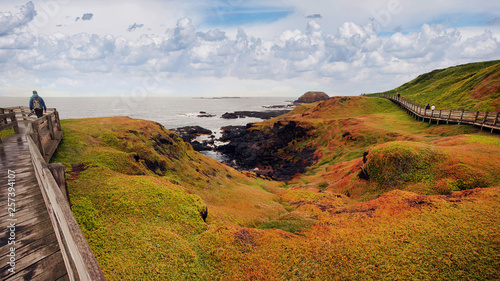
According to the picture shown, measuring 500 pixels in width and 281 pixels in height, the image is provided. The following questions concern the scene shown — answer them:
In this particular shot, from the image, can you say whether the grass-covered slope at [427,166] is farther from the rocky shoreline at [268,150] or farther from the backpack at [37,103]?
Result: the backpack at [37,103]

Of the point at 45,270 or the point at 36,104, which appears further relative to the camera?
the point at 36,104

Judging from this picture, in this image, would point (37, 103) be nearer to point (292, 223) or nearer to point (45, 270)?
point (45, 270)

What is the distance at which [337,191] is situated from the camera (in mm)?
22719

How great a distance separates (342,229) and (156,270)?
27.4 feet

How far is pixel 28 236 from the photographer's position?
12.6ft

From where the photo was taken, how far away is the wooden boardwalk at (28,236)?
3.17m

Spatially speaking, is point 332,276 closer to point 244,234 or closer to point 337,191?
point 244,234

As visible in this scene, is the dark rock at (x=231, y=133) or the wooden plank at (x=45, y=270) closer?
the wooden plank at (x=45, y=270)

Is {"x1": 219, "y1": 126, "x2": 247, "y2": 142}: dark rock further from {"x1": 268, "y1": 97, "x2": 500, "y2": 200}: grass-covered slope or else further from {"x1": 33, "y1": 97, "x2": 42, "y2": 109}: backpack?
{"x1": 33, "y1": 97, "x2": 42, "y2": 109}: backpack

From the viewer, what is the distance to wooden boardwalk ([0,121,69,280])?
3.17 metres

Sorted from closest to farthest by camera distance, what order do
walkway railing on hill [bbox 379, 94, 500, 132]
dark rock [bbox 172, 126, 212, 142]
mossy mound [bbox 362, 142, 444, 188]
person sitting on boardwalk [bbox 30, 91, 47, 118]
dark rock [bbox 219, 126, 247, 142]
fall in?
mossy mound [bbox 362, 142, 444, 188], person sitting on boardwalk [bbox 30, 91, 47, 118], walkway railing on hill [bbox 379, 94, 500, 132], dark rock [bbox 219, 126, 247, 142], dark rock [bbox 172, 126, 212, 142]

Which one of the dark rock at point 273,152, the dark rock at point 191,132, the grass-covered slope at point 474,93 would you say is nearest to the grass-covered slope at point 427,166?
the dark rock at point 273,152

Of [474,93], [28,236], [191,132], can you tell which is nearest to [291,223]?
[28,236]

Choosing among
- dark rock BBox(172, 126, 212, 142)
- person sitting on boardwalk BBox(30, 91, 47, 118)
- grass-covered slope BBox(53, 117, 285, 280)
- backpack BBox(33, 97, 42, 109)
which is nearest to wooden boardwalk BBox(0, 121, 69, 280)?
grass-covered slope BBox(53, 117, 285, 280)
